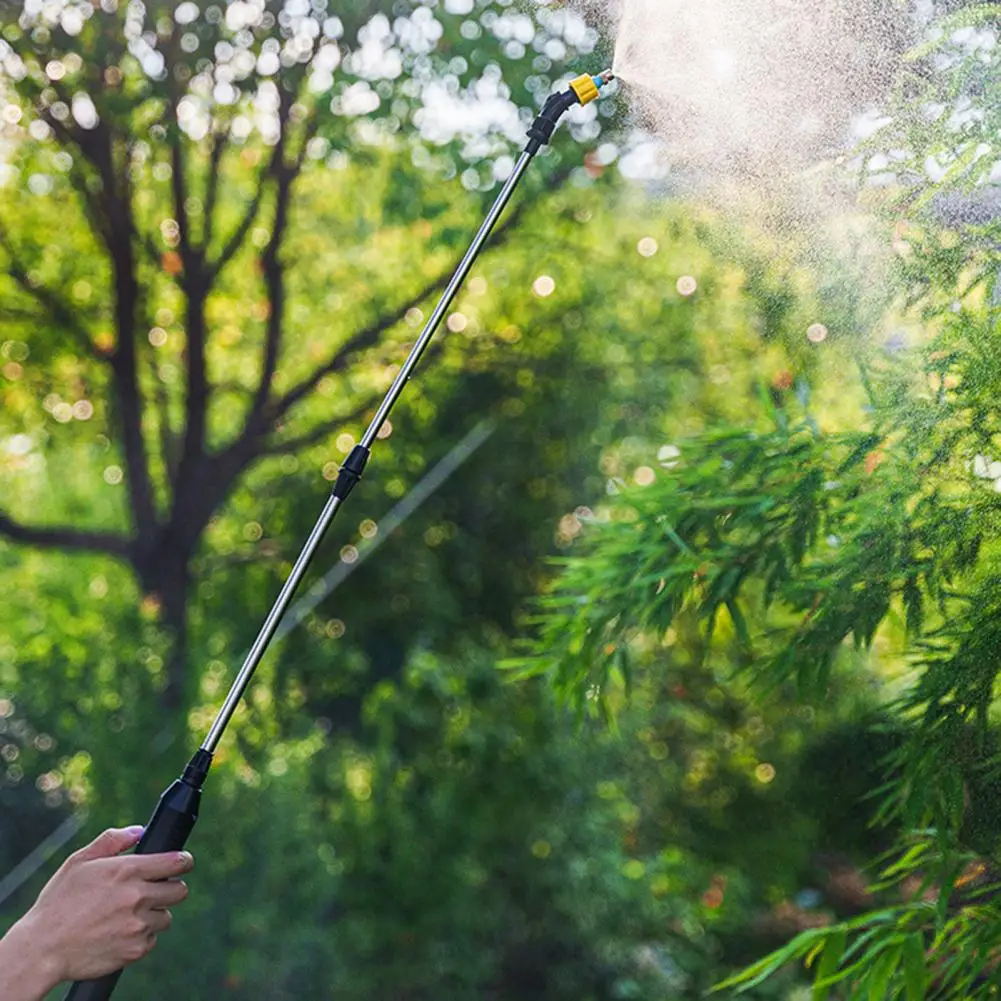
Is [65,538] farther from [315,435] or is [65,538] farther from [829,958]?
[829,958]

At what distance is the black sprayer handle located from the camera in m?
0.95

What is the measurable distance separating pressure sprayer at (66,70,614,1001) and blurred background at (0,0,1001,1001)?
143cm

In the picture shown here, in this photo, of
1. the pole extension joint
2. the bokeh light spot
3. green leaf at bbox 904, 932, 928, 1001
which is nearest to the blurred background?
the bokeh light spot

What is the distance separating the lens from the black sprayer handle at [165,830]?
0.95 metres

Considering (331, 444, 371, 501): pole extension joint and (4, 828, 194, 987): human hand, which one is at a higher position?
(331, 444, 371, 501): pole extension joint

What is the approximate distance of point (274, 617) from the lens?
1.07m

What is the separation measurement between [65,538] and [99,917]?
251 cm

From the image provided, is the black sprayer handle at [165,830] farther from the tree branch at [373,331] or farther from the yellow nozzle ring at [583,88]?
the tree branch at [373,331]

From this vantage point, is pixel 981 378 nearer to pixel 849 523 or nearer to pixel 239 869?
pixel 849 523

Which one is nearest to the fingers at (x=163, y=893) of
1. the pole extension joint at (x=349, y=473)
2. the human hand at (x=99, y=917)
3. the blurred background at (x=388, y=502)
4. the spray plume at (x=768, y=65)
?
the human hand at (x=99, y=917)

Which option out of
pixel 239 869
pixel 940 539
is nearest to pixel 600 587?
pixel 940 539

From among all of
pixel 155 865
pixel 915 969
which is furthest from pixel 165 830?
pixel 915 969

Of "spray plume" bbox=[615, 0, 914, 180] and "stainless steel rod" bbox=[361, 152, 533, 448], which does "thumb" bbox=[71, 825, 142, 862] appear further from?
"spray plume" bbox=[615, 0, 914, 180]

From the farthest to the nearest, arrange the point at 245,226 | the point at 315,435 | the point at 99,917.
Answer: the point at 315,435 → the point at 245,226 → the point at 99,917
